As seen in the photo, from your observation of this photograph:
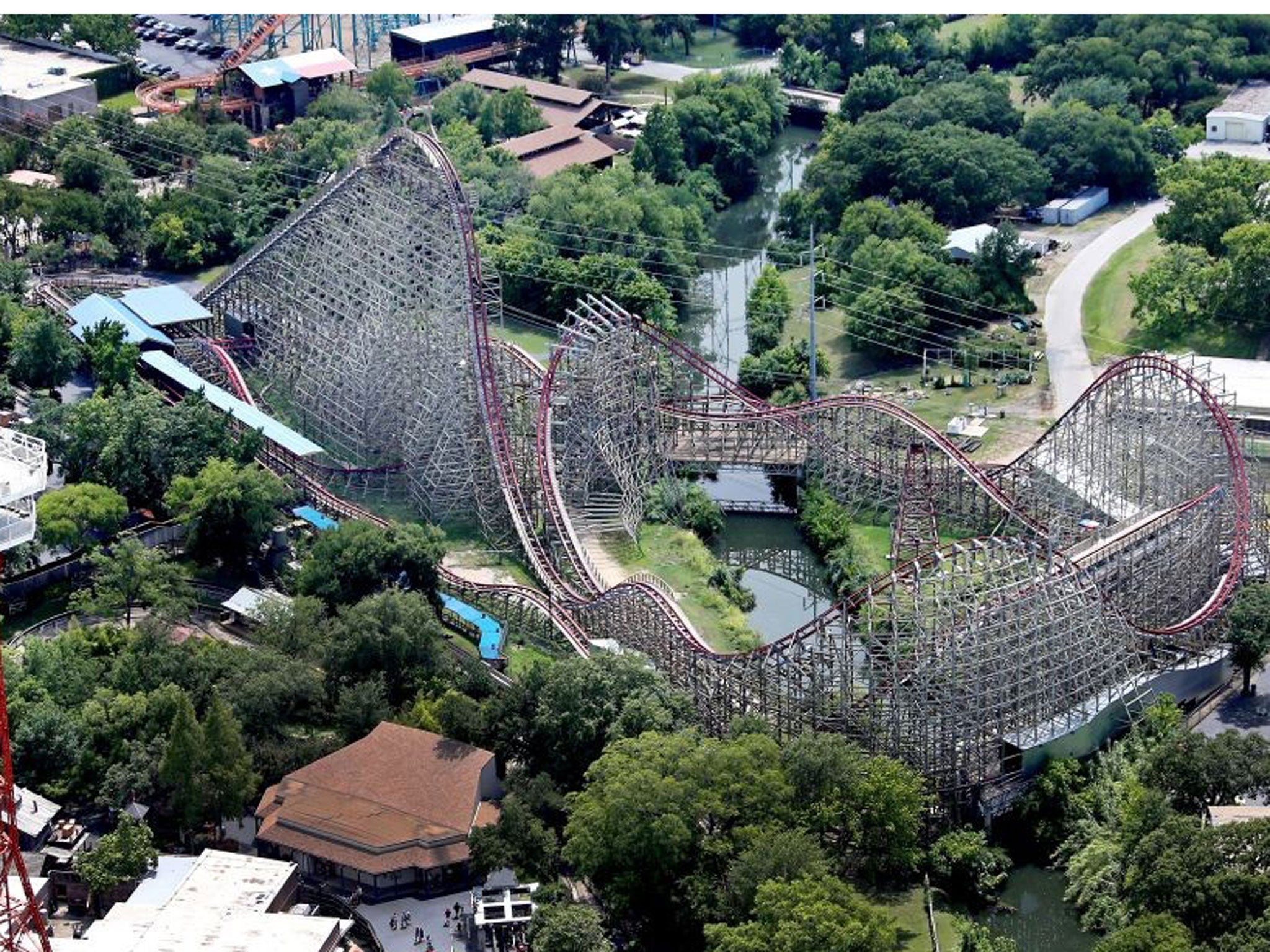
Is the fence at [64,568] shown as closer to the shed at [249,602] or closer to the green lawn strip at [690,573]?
the shed at [249,602]

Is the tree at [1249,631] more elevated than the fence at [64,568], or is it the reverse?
the tree at [1249,631]

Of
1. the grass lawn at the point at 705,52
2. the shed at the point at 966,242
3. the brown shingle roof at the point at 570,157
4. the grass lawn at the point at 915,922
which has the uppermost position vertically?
the shed at the point at 966,242

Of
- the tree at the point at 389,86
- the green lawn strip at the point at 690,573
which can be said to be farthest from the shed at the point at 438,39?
the green lawn strip at the point at 690,573

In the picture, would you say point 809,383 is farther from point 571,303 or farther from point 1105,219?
point 1105,219

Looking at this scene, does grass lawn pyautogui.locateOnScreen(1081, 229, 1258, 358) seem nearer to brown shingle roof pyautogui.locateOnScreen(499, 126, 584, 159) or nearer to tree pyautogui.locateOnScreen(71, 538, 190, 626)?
brown shingle roof pyautogui.locateOnScreen(499, 126, 584, 159)

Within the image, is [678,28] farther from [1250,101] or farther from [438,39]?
[1250,101]

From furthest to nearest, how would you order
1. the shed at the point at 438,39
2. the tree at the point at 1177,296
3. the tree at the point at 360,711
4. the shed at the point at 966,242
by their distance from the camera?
the shed at the point at 438,39
the shed at the point at 966,242
the tree at the point at 1177,296
the tree at the point at 360,711

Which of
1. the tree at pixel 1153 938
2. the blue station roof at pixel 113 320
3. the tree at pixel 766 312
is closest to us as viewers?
the tree at pixel 1153 938
